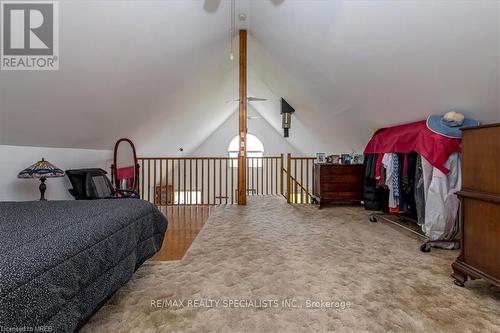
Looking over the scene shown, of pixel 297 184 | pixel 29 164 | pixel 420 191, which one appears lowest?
pixel 297 184

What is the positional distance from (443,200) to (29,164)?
4416 mm

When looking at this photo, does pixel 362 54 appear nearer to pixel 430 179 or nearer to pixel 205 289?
pixel 430 179

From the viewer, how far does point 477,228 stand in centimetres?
160

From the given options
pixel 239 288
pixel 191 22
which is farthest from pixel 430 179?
pixel 191 22

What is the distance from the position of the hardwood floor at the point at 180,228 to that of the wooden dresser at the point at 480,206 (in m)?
2.20

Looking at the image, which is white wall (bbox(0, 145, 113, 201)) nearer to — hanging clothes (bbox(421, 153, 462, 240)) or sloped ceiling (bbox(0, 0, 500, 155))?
sloped ceiling (bbox(0, 0, 500, 155))

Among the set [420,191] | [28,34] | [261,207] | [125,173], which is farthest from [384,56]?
[125,173]

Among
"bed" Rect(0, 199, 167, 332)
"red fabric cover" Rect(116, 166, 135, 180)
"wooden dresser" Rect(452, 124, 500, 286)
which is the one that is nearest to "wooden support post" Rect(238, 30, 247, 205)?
"red fabric cover" Rect(116, 166, 135, 180)

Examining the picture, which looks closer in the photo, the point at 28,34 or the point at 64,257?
the point at 64,257

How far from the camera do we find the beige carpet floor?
4.31 ft

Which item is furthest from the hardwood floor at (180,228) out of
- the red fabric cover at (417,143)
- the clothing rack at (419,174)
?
the red fabric cover at (417,143)

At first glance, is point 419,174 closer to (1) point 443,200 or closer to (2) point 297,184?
(1) point 443,200

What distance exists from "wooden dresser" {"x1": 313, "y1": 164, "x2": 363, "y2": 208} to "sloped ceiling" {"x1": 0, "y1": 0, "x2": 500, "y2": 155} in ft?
2.25

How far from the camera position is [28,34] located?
183 cm
